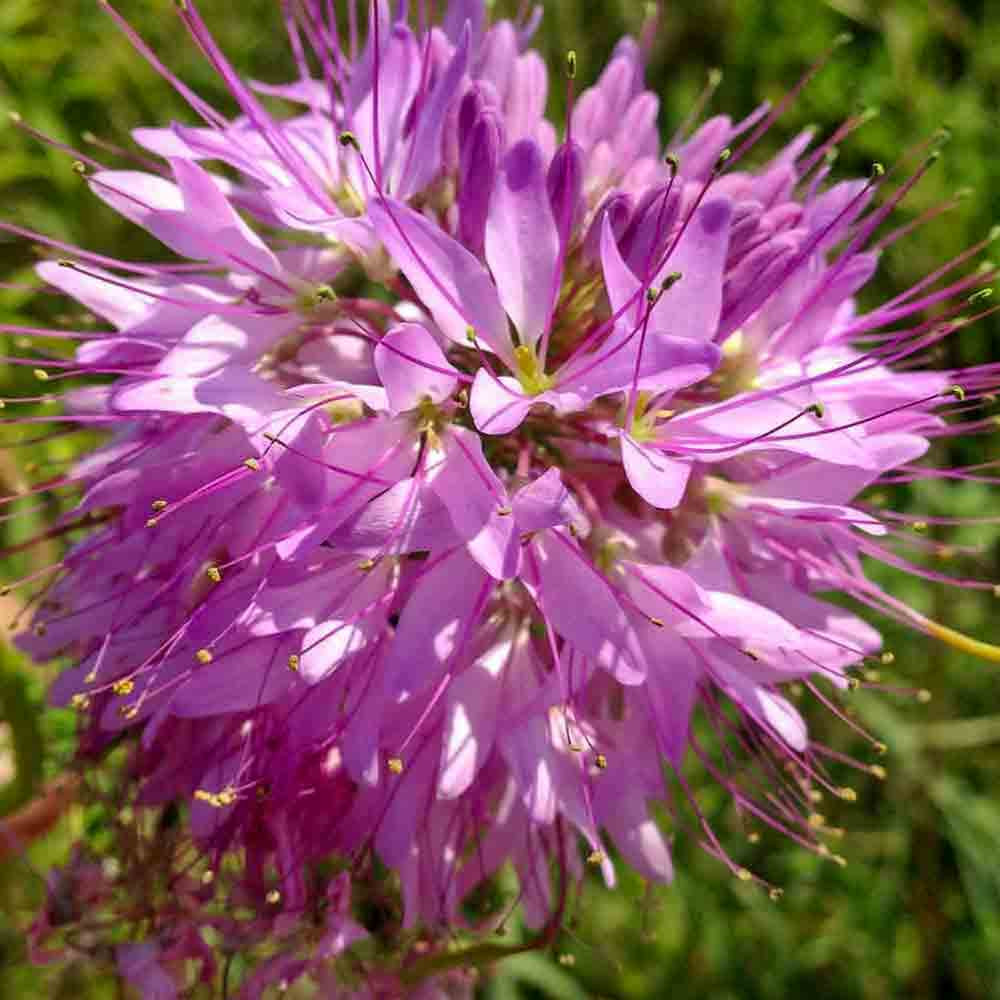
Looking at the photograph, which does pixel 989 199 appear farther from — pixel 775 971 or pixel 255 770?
pixel 255 770

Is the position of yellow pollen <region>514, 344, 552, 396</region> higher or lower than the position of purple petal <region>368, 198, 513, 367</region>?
lower

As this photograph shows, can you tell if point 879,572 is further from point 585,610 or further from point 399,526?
point 399,526

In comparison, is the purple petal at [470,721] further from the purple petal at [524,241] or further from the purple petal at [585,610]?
the purple petal at [524,241]

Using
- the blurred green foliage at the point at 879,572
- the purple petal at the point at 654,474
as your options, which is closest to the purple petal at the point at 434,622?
the purple petal at the point at 654,474

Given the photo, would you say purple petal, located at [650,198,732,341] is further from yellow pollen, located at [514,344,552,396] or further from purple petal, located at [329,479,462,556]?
purple petal, located at [329,479,462,556]

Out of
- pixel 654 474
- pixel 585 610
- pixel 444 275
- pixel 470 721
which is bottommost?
pixel 470 721

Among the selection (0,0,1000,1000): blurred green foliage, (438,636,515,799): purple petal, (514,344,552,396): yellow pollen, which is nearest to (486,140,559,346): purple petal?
(514,344,552,396): yellow pollen

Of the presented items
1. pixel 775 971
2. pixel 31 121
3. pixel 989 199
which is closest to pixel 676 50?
pixel 989 199

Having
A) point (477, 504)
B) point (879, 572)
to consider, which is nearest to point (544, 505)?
point (477, 504)
